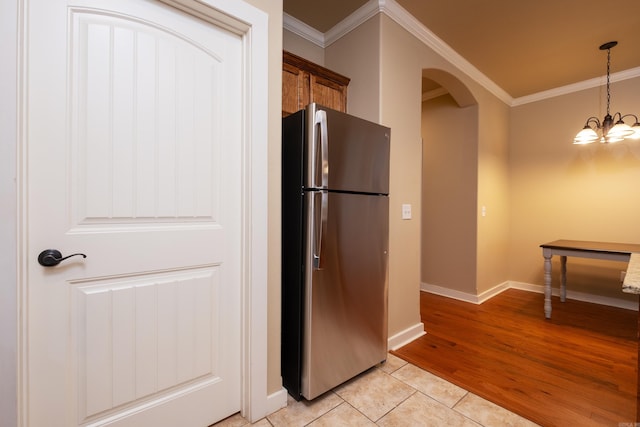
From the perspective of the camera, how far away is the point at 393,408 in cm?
159

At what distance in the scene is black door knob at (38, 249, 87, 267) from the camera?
107 centimetres

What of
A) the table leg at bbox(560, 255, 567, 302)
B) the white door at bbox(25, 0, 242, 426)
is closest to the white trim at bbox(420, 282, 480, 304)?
the table leg at bbox(560, 255, 567, 302)

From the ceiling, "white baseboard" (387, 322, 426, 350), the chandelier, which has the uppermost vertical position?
the ceiling

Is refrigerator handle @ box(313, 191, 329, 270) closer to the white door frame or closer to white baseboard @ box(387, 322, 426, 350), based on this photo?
the white door frame

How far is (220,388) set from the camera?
1.49 metres

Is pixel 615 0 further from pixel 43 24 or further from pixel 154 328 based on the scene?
pixel 154 328

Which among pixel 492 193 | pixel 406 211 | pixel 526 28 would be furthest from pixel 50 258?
pixel 492 193

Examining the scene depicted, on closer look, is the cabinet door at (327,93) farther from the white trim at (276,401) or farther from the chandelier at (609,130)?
the chandelier at (609,130)

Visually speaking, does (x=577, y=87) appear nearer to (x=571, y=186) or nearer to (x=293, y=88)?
(x=571, y=186)

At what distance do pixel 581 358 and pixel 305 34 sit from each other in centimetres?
347

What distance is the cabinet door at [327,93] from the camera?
2.23 metres

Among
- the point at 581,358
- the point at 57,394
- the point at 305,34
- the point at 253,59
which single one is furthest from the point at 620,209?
the point at 57,394

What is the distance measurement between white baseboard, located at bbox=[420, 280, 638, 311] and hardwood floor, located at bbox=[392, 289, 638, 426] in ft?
0.34

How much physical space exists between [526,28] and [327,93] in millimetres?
1847
